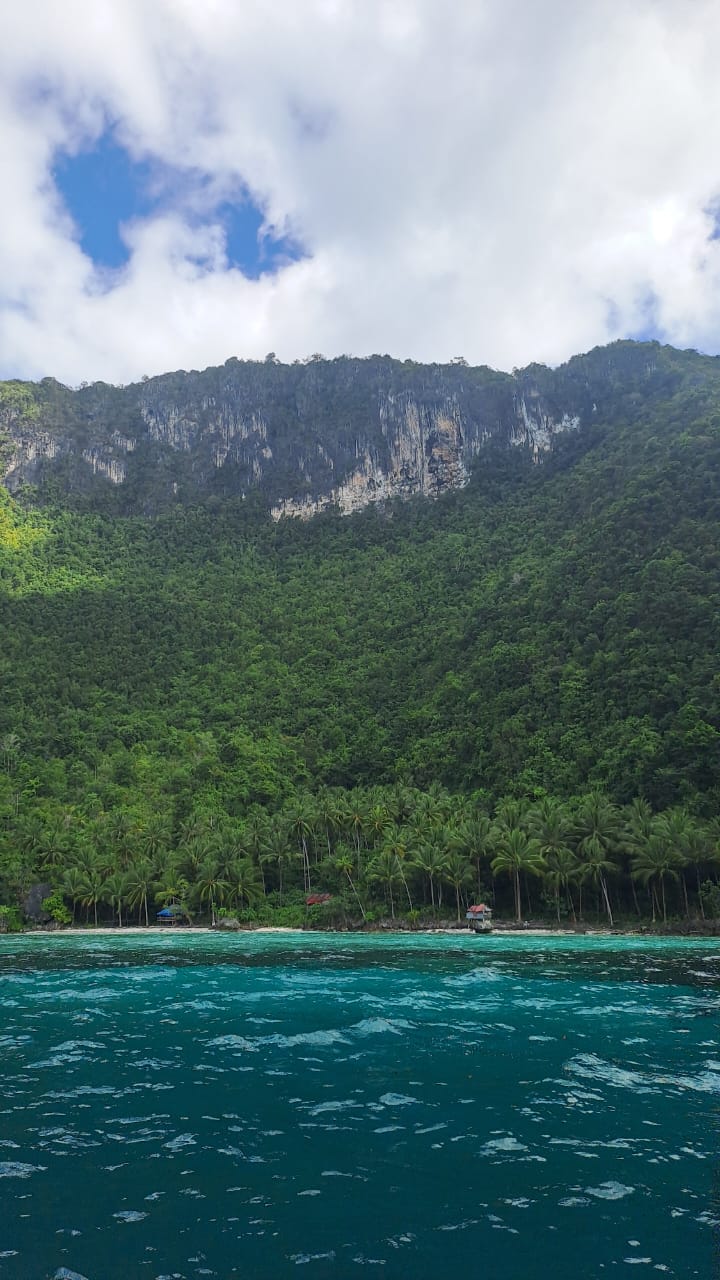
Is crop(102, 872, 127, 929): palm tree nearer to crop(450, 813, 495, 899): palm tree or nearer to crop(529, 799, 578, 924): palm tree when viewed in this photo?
crop(450, 813, 495, 899): palm tree

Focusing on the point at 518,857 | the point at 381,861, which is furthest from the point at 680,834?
the point at 381,861

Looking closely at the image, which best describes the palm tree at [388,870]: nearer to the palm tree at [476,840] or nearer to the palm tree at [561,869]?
the palm tree at [476,840]

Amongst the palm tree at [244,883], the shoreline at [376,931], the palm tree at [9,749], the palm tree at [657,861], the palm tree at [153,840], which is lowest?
the shoreline at [376,931]

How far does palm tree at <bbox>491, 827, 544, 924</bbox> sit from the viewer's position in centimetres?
6366

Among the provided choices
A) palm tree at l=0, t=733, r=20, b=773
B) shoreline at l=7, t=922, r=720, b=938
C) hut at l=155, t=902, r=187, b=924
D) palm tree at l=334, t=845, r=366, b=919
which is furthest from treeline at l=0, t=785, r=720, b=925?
palm tree at l=0, t=733, r=20, b=773

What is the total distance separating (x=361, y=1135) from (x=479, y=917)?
55386 millimetres

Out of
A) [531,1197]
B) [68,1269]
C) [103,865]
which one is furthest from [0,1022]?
[103,865]

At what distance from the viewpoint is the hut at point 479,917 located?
202 ft

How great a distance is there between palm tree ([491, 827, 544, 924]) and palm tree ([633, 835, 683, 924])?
325 inches

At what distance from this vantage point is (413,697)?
109562 mm

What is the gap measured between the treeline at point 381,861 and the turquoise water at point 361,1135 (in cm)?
3876

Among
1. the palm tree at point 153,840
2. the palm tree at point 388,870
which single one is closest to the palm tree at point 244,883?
the palm tree at point 153,840

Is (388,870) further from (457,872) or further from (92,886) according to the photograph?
(92,886)

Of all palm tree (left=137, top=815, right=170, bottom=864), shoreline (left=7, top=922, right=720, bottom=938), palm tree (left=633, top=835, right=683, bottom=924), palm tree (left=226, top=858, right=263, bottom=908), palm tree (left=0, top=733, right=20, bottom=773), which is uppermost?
palm tree (left=0, top=733, right=20, bottom=773)
